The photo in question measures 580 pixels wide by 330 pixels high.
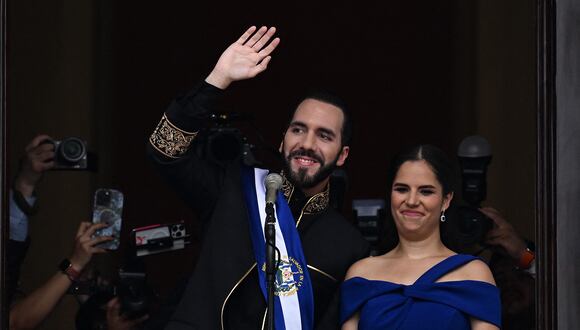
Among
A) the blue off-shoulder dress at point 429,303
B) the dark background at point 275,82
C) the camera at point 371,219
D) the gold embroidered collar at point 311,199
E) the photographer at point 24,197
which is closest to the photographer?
the blue off-shoulder dress at point 429,303

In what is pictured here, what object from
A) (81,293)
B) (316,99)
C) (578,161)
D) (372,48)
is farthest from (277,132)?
(578,161)

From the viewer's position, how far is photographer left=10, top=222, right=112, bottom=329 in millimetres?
4820

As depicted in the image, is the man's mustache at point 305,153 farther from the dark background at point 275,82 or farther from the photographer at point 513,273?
the dark background at point 275,82

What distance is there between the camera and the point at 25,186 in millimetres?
4855

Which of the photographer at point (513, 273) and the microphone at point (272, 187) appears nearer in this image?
the microphone at point (272, 187)

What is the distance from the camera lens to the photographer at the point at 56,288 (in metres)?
4.82

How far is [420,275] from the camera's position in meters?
3.89

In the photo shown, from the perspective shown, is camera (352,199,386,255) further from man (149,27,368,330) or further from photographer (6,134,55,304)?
photographer (6,134,55,304)

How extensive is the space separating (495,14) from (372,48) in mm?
816

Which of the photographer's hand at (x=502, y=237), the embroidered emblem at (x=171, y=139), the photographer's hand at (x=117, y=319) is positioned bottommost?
the photographer's hand at (x=117, y=319)

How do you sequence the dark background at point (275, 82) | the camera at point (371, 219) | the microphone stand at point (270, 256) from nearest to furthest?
the microphone stand at point (270, 256)
the camera at point (371, 219)
the dark background at point (275, 82)

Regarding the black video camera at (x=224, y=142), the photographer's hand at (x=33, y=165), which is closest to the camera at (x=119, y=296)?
the photographer's hand at (x=33, y=165)

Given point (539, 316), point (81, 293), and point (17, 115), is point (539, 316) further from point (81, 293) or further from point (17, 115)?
point (17, 115)

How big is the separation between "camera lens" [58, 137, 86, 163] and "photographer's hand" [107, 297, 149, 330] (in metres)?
0.54
